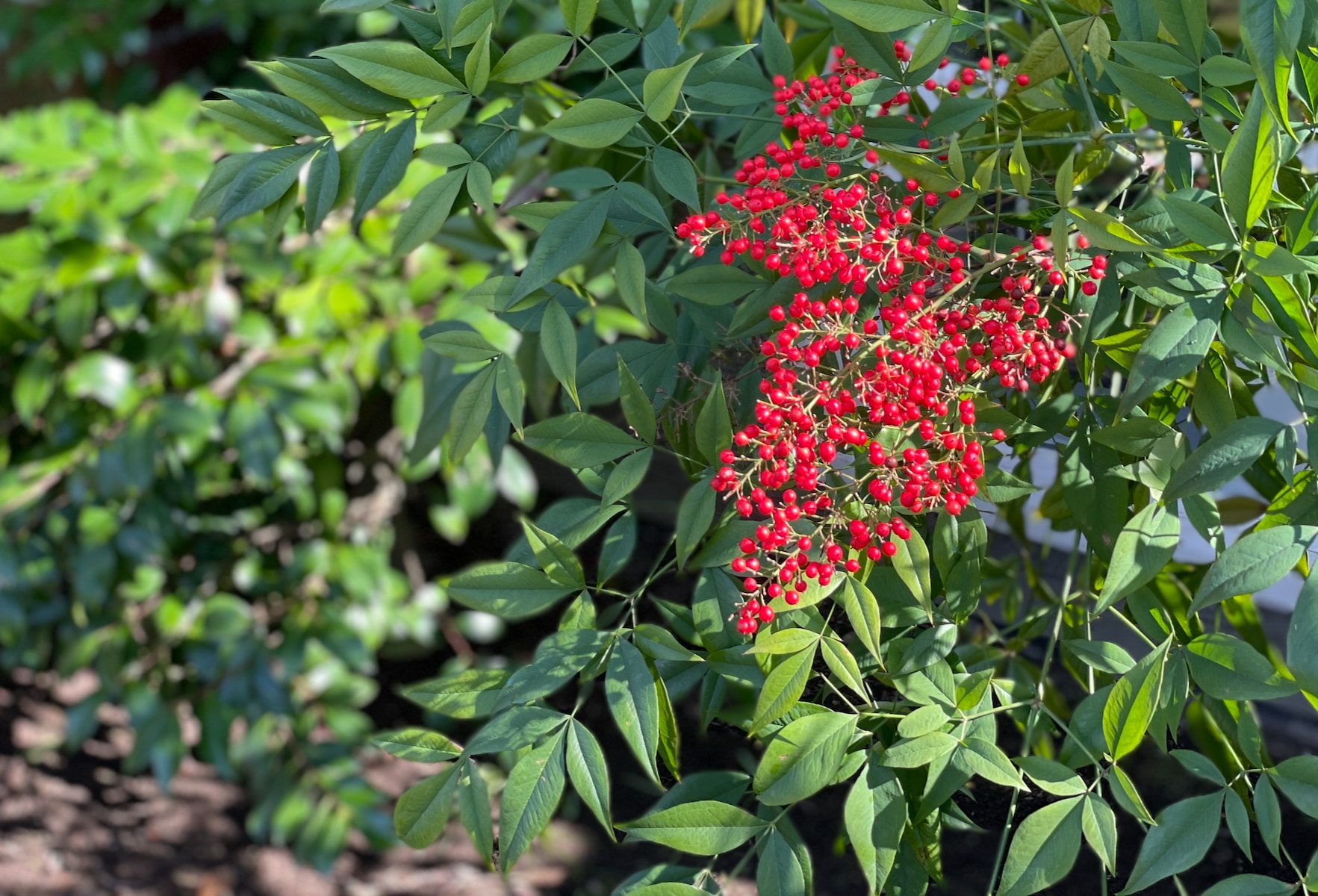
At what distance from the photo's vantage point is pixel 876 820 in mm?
626

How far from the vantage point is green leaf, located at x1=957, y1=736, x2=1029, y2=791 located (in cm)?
Answer: 59

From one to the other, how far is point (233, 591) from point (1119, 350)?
5.07ft

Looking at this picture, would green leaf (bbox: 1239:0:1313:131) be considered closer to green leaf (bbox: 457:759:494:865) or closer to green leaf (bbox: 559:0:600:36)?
green leaf (bbox: 559:0:600:36)

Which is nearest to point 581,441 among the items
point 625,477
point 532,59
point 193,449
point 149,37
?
point 625,477

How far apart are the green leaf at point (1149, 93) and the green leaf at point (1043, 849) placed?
1.32 ft

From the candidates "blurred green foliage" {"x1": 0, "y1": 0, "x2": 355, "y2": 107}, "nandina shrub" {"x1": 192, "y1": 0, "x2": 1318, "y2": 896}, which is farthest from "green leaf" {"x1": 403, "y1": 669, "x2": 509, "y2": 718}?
"blurred green foliage" {"x1": 0, "y1": 0, "x2": 355, "y2": 107}

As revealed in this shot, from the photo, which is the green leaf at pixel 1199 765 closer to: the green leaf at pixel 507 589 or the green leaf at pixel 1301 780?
the green leaf at pixel 1301 780

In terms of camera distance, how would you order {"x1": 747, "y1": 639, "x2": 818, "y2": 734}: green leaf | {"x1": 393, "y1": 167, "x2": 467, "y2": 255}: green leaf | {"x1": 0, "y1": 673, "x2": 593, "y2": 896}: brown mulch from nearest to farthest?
{"x1": 747, "y1": 639, "x2": 818, "y2": 734}: green leaf, {"x1": 393, "y1": 167, "x2": 467, "y2": 255}: green leaf, {"x1": 0, "y1": 673, "x2": 593, "y2": 896}: brown mulch

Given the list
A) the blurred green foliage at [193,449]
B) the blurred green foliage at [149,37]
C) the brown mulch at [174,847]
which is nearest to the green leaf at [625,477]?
the blurred green foliage at [193,449]

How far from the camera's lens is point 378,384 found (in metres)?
1.76

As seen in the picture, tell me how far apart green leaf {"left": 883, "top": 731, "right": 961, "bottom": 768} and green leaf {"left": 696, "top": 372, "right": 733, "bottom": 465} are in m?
0.20

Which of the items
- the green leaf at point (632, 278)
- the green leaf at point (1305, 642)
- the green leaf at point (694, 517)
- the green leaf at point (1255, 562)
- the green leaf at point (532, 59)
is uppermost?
the green leaf at point (532, 59)

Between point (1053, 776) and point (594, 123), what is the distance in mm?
481

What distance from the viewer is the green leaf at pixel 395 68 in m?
0.66
